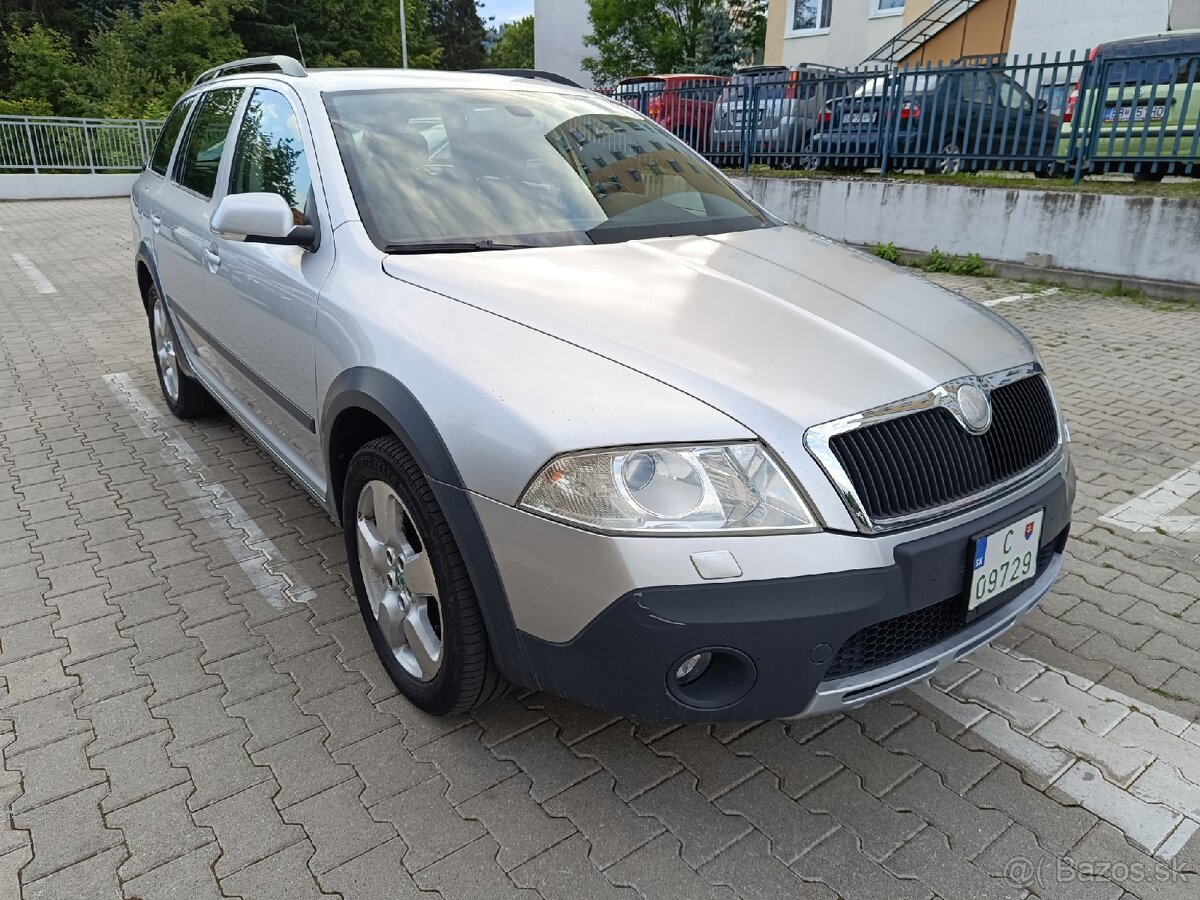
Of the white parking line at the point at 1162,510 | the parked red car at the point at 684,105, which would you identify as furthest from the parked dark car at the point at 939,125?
the white parking line at the point at 1162,510

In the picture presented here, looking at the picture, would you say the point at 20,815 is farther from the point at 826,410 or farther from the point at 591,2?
the point at 591,2

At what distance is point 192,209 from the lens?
3.99 m

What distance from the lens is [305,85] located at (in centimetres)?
316

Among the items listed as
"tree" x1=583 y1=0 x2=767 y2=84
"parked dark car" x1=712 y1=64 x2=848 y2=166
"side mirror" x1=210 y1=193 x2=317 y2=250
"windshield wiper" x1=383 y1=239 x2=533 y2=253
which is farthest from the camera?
"tree" x1=583 y1=0 x2=767 y2=84

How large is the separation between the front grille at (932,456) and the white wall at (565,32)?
139 feet

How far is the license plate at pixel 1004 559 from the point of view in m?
2.03

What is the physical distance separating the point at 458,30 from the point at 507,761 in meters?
71.5

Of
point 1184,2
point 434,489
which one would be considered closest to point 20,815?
point 434,489

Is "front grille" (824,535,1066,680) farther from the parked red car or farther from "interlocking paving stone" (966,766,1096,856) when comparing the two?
the parked red car

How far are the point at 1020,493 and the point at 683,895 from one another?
1.25 meters

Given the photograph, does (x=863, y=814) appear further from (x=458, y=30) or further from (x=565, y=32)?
(x=458, y=30)

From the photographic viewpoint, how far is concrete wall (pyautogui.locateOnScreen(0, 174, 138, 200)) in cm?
1853

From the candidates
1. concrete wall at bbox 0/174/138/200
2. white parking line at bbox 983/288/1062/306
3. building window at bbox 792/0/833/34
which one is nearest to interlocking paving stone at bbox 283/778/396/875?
white parking line at bbox 983/288/1062/306

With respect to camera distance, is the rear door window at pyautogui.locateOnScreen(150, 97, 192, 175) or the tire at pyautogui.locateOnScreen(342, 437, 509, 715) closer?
the tire at pyautogui.locateOnScreen(342, 437, 509, 715)
